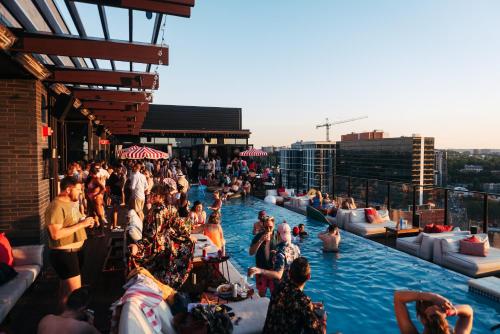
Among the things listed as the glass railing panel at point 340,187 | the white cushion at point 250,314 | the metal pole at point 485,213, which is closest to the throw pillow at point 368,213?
the metal pole at point 485,213

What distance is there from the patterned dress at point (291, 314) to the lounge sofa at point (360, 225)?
8685 mm

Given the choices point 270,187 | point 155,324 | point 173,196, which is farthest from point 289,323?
point 270,187

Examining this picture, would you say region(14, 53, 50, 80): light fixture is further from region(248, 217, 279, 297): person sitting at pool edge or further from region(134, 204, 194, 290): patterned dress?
region(248, 217, 279, 297): person sitting at pool edge

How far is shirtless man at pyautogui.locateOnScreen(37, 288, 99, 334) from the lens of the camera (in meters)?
2.95

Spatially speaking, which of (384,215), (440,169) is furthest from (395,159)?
(384,215)

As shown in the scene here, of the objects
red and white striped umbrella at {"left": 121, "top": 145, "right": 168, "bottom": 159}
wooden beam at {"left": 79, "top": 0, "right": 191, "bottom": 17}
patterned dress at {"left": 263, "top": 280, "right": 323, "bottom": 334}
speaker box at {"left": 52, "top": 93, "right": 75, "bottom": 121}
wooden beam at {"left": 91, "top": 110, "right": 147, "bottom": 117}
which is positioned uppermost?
wooden beam at {"left": 79, "top": 0, "right": 191, "bottom": 17}

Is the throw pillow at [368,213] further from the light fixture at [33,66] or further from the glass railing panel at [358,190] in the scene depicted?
the light fixture at [33,66]

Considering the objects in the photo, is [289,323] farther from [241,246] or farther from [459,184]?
[459,184]

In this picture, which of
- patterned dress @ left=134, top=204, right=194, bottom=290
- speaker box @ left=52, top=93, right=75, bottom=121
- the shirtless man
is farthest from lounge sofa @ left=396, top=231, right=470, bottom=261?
speaker box @ left=52, top=93, right=75, bottom=121

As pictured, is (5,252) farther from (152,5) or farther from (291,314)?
(291,314)

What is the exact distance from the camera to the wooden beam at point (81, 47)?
5.01 metres

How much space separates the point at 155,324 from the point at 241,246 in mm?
7260

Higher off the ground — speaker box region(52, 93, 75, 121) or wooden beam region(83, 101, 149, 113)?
wooden beam region(83, 101, 149, 113)

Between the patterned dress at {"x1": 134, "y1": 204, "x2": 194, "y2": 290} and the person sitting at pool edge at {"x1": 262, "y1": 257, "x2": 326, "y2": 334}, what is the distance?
188 cm
